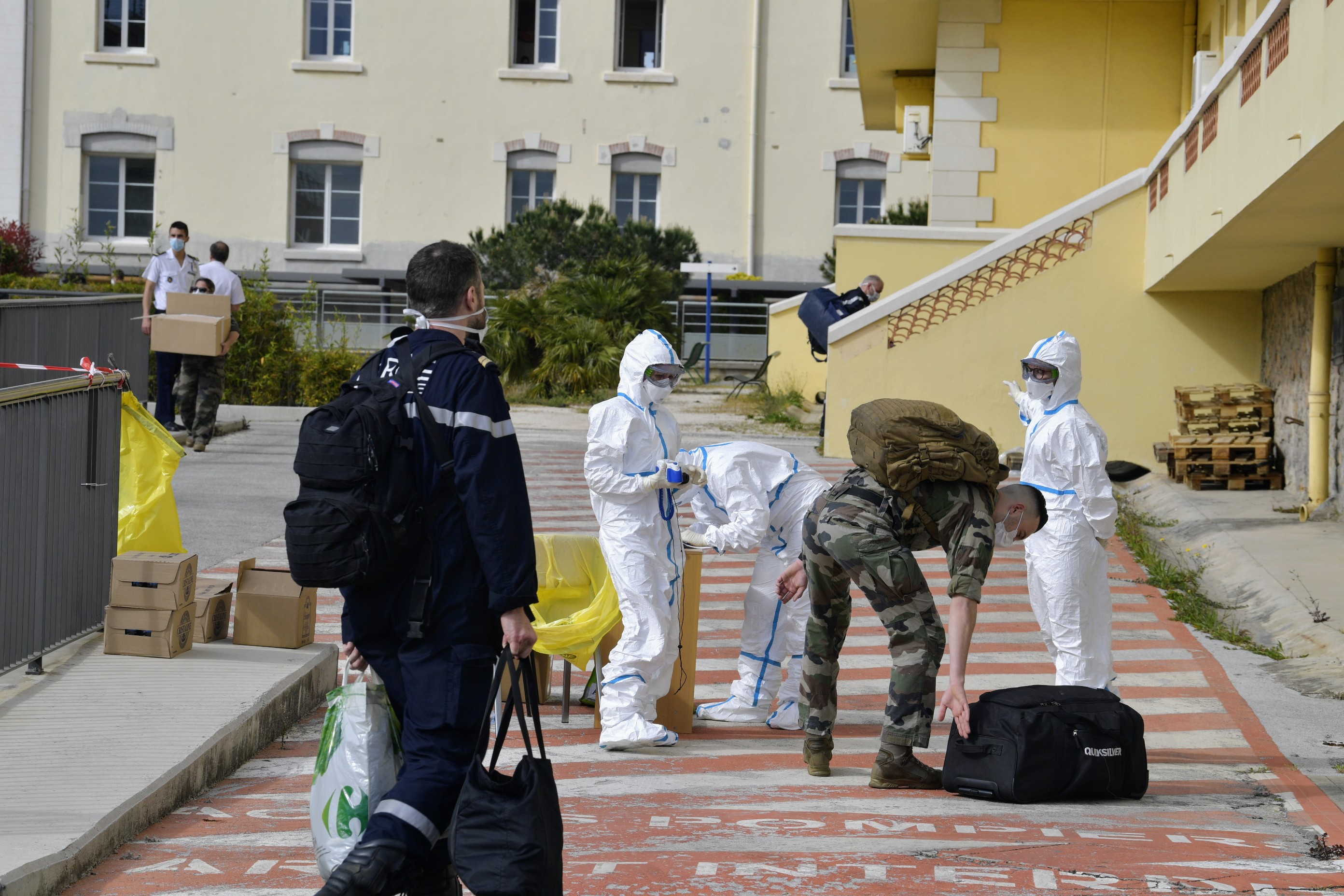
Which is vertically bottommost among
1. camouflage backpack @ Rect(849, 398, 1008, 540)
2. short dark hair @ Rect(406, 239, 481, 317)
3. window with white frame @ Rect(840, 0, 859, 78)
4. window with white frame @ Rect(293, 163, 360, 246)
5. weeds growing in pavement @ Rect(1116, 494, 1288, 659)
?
weeds growing in pavement @ Rect(1116, 494, 1288, 659)

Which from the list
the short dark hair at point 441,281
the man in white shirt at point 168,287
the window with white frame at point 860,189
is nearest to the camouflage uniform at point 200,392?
the man in white shirt at point 168,287

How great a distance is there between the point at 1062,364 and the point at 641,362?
227 centimetres

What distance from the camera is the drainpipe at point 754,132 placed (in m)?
30.3

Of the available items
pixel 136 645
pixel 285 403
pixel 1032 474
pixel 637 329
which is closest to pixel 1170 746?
pixel 1032 474

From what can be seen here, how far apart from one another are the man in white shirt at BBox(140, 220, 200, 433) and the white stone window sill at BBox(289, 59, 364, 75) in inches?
659

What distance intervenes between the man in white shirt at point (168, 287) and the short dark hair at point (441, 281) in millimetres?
10734

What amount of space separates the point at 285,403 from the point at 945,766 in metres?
14.6

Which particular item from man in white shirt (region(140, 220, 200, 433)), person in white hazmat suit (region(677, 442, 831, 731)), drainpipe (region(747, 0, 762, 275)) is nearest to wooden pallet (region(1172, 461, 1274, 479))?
person in white hazmat suit (region(677, 442, 831, 731))

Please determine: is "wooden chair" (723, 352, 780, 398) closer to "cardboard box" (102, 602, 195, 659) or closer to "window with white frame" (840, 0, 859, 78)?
"window with white frame" (840, 0, 859, 78)

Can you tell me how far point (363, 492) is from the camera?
12.7 ft

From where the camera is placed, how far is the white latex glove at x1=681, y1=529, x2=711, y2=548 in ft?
23.5

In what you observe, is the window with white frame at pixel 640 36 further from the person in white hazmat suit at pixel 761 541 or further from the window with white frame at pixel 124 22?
the person in white hazmat suit at pixel 761 541

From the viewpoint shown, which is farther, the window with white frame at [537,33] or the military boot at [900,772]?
the window with white frame at [537,33]

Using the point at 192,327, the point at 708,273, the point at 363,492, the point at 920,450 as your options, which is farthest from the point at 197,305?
the point at 708,273
